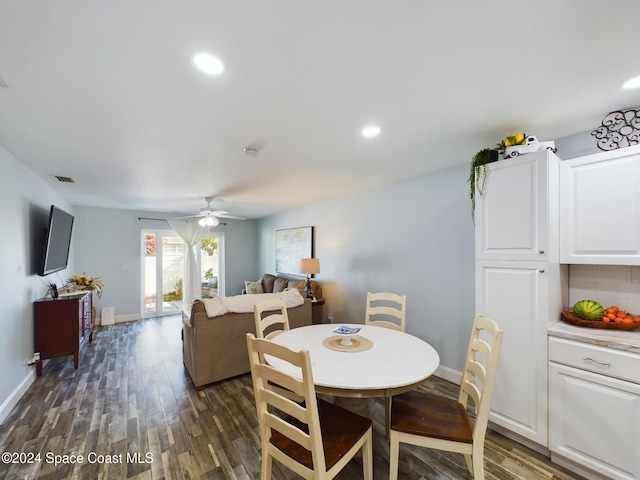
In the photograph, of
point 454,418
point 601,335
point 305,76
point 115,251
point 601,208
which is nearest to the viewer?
point 305,76

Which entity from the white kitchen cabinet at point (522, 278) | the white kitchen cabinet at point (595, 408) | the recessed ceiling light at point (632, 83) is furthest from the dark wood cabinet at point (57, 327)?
the recessed ceiling light at point (632, 83)

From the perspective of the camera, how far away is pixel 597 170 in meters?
1.86

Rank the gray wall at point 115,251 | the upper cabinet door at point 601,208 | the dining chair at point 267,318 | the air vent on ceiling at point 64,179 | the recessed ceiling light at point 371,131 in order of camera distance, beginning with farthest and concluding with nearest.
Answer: the gray wall at point 115,251
the air vent on ceiling at point 64,179
the dining chair at point 267,318
the recessed ceiling light at point 371,131
the upper cabinet door at point 601,208

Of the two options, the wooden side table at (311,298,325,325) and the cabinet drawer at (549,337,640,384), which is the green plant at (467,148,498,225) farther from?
the wooden side table at (311,298,325,325)

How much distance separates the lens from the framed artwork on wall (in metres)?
5.26

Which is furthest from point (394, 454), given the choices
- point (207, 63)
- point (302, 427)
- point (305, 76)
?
point (207, 63)

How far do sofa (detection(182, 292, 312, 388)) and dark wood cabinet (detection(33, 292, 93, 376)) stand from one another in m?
1.37

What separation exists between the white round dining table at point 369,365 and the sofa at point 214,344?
1101 millimetres

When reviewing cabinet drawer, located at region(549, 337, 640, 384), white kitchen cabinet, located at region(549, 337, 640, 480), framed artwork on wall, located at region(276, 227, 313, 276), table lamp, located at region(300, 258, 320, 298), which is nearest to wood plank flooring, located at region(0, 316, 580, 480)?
white kitchen cabinet, located at region(549, 337, 640, 480)

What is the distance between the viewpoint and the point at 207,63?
1.33 metres

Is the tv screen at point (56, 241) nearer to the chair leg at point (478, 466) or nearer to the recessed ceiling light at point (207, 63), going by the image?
the recessed ceiling light at point (207, 63)

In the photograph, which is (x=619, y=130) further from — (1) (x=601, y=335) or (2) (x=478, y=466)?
(2) (x=478, y=466)

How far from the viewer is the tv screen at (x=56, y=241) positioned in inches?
126

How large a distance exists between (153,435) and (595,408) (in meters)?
3.06
